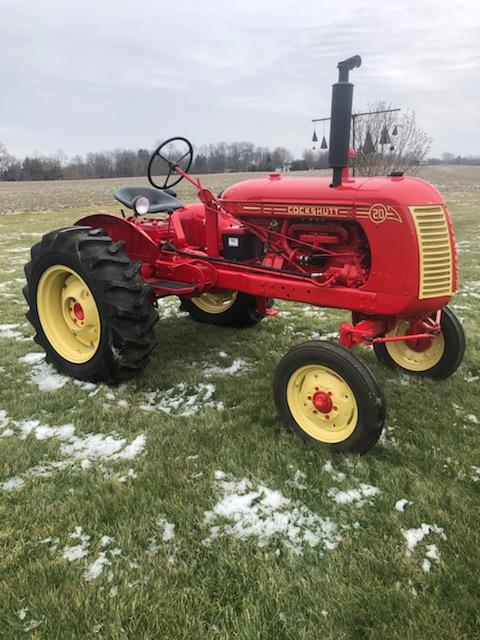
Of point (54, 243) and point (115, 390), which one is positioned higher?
point (54, 243)

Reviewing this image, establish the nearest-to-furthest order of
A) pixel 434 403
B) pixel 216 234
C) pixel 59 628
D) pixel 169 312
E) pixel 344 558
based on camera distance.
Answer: pixel 59 628 < pixel 344 558 < pixel 434 403 < pixel 216 234 < pixel 169 312

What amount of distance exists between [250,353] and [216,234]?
3.66 feet

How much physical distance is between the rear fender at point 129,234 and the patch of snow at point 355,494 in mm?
2392

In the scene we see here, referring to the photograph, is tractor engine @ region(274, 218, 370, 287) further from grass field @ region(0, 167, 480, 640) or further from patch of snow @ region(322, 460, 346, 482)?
patch of snow @ region(322, 460, 346, 482)

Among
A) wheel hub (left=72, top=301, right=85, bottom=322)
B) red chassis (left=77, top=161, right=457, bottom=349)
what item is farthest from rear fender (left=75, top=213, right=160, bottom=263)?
wheel hub (left=72, top=301, right=85, bottom=322)

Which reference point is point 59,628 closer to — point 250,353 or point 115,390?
point 115,390

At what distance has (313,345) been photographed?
277cm

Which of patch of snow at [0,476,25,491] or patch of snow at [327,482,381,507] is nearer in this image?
patch of snow at [327,482,381,507]

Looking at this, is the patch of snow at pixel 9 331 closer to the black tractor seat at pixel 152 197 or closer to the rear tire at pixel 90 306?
the rear tire at pixel 90 306

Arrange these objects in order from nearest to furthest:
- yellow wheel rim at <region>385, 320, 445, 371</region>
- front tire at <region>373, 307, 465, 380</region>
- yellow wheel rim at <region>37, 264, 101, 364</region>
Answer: front tire at <region>373, 307, 465, 380</region>
yellow wheel rim at <region>385, 320, 445, 371</region>
yellow wheel rim at <region>37, 264, 101, 364</region>

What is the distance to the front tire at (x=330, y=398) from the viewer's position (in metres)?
2.60

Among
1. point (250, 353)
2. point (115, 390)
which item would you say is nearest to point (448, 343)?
point (250, 353)

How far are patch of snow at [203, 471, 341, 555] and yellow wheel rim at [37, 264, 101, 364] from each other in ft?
5.84

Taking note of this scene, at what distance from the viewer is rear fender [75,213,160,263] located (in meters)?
3.92
